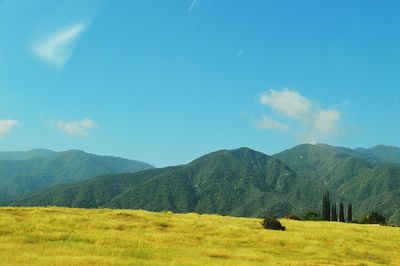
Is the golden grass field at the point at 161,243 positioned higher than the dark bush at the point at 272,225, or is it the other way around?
the dark bush at the point at 272,225

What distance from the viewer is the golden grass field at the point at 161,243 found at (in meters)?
36.3

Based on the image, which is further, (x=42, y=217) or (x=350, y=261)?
(x=42, y=217)

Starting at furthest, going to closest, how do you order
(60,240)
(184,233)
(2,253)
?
(184,233) < (60,240) < (2,253)

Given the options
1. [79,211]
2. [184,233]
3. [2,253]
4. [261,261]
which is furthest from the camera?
[79,211]

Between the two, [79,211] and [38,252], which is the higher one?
[79,211]

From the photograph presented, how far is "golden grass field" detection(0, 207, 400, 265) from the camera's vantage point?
36.3 meters

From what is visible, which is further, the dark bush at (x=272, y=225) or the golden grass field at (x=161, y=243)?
the dark bush at (x=272, y=225)

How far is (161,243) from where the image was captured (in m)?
44.8

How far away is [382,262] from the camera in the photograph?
1810 inches

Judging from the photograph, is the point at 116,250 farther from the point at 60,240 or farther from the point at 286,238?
the point at 286,238

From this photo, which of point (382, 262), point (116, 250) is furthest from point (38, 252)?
point (382, 262)

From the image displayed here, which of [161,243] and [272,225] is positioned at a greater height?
[272,225]

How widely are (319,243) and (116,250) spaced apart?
23.0 m

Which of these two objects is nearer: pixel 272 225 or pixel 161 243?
pixel 161 243
